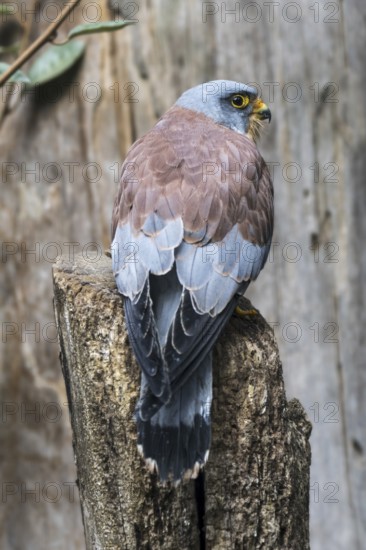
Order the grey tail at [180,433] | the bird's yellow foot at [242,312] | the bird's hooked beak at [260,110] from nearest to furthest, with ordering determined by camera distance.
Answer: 1. the grey tail at [180,433]
2. the bird's yellow foot at [242,312]
3. the bird's hooked beak at [260,110]

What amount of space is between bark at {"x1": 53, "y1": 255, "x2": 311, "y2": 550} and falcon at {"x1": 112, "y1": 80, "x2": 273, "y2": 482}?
0.13 metres

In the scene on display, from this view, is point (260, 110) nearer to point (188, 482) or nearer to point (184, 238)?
point (184, 238)

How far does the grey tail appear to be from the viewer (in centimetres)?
272

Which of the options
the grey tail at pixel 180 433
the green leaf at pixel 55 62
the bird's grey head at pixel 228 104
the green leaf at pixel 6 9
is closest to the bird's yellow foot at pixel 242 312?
the grey tail at pixel 180 433

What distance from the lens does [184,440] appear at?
2752 mm

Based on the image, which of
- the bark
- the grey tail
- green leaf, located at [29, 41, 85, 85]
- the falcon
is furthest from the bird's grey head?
the grey tail

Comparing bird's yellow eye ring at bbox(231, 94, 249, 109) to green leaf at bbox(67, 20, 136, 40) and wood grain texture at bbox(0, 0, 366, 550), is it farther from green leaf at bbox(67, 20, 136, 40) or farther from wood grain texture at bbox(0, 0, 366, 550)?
wood grain texture at bbox(0, 0, 366, 550)

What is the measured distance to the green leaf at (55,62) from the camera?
15.0ft

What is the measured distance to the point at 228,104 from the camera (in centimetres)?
390

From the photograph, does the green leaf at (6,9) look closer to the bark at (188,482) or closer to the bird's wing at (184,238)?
the bird's wing at (184,238)

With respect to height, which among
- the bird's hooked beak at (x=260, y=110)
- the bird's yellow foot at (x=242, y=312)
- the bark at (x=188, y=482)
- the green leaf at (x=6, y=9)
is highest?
the green leaf at (x=6, y=9)

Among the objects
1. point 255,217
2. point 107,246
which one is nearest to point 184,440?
point 255,217

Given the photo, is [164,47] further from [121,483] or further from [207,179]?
[121,483]

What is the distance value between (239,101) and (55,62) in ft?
3.86
